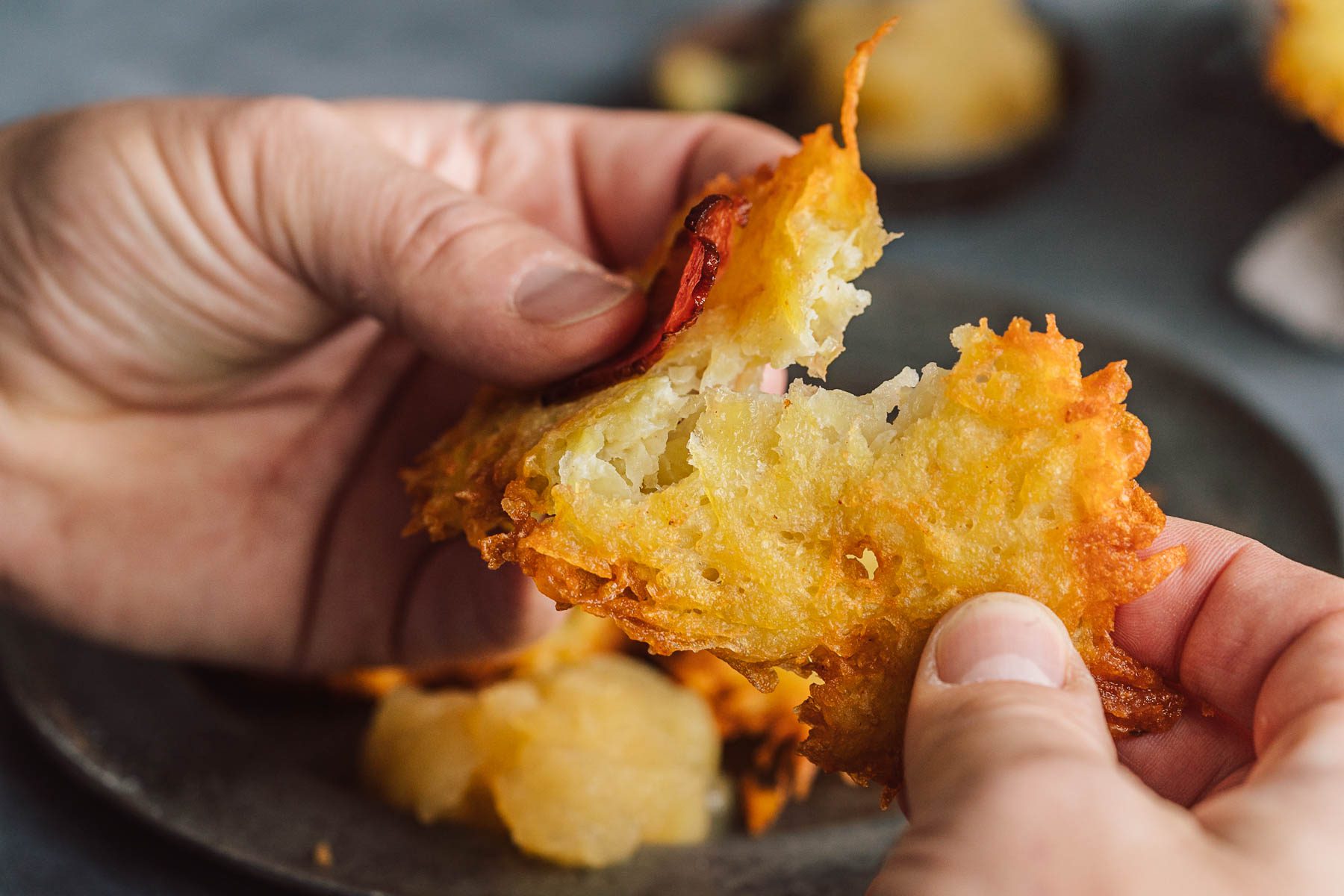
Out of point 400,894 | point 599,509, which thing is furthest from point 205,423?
point 599,509

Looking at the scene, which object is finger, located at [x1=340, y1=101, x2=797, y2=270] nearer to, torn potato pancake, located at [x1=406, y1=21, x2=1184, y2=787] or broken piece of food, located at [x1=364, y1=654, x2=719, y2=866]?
broken piece of food, located at [x1=364, y1=654, x2=719, y2=866]

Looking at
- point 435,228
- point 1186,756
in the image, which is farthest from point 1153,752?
point 435,228

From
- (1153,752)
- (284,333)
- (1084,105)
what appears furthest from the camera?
(1084,105)

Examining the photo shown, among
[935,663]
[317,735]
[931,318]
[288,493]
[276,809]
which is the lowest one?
[317,735]

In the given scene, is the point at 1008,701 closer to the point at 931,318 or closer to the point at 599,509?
the point at 599,509

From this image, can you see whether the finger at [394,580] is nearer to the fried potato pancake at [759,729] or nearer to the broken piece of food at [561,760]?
the broken piece of food at [561,760]

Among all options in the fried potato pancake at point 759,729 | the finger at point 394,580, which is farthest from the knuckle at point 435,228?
the fried potato pancake at point 759,729

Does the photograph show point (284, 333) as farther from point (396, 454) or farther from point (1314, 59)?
point (1314, 59)
